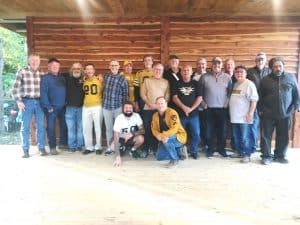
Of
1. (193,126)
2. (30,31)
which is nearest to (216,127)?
(193,126)

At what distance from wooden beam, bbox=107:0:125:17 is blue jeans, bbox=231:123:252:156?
8.02 ft

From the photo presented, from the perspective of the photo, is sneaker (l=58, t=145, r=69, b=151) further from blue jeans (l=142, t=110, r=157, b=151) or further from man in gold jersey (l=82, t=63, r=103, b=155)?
blue jeans (l=142, t=110, r=157, b=151)

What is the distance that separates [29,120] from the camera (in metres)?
5.07

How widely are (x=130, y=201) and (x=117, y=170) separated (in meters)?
1.12

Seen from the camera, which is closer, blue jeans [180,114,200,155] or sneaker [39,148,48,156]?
blue jeans [180,114,200,155]

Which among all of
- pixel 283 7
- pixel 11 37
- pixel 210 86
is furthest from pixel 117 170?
pixel 11 37

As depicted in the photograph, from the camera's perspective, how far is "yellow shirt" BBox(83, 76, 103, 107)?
518 cm

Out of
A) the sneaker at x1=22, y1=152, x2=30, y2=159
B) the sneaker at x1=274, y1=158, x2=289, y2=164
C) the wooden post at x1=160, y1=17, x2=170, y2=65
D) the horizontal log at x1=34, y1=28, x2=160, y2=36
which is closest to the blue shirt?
the sneaker at x1=22, y1=152, x2=30, y2=159

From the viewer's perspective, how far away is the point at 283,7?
16.8 ft

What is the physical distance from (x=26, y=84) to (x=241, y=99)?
3.20m

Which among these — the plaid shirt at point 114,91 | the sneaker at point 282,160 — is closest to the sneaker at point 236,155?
the sneaker at point 282,160

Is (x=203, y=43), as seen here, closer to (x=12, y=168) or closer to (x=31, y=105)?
(x=31, y=105)

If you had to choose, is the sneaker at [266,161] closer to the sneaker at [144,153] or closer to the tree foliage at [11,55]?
the sneaker at [144,153]

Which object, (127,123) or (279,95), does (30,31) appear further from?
(279,95)
